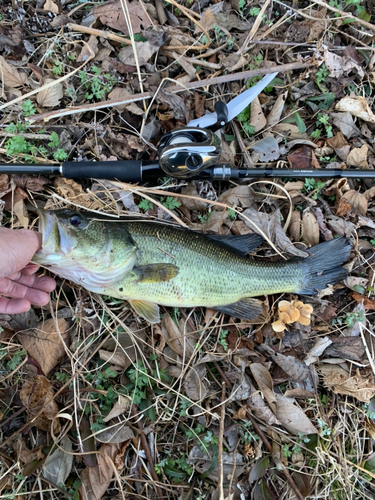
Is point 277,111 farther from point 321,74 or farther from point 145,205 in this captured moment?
point 145,205

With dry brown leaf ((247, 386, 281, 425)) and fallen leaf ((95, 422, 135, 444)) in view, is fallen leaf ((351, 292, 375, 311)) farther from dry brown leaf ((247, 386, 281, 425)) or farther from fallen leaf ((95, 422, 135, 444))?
fallen leaf ((95, 422, 135, 444))

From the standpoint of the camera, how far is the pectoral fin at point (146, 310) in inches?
112

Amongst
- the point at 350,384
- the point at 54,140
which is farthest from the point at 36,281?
the point at 350,384

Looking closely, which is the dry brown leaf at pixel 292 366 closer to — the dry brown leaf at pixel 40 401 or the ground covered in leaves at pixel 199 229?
the ground covered in leaves at pixel 199 229

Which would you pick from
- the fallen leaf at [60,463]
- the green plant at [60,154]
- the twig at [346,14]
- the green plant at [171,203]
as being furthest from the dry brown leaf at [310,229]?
the fallen leaf at [60,463]

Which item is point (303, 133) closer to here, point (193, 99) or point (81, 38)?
point (193, 99)

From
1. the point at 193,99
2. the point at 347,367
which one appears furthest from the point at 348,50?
the point at 347,367

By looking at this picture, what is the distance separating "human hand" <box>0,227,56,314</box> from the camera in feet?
7.88

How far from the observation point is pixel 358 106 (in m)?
3.25

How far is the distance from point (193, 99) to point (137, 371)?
8.23ft

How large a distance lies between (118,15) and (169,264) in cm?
234

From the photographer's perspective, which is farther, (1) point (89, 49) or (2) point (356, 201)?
(2) point (356, 201)

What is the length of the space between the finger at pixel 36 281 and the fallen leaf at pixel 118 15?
2358mm

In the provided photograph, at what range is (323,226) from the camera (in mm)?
3154
